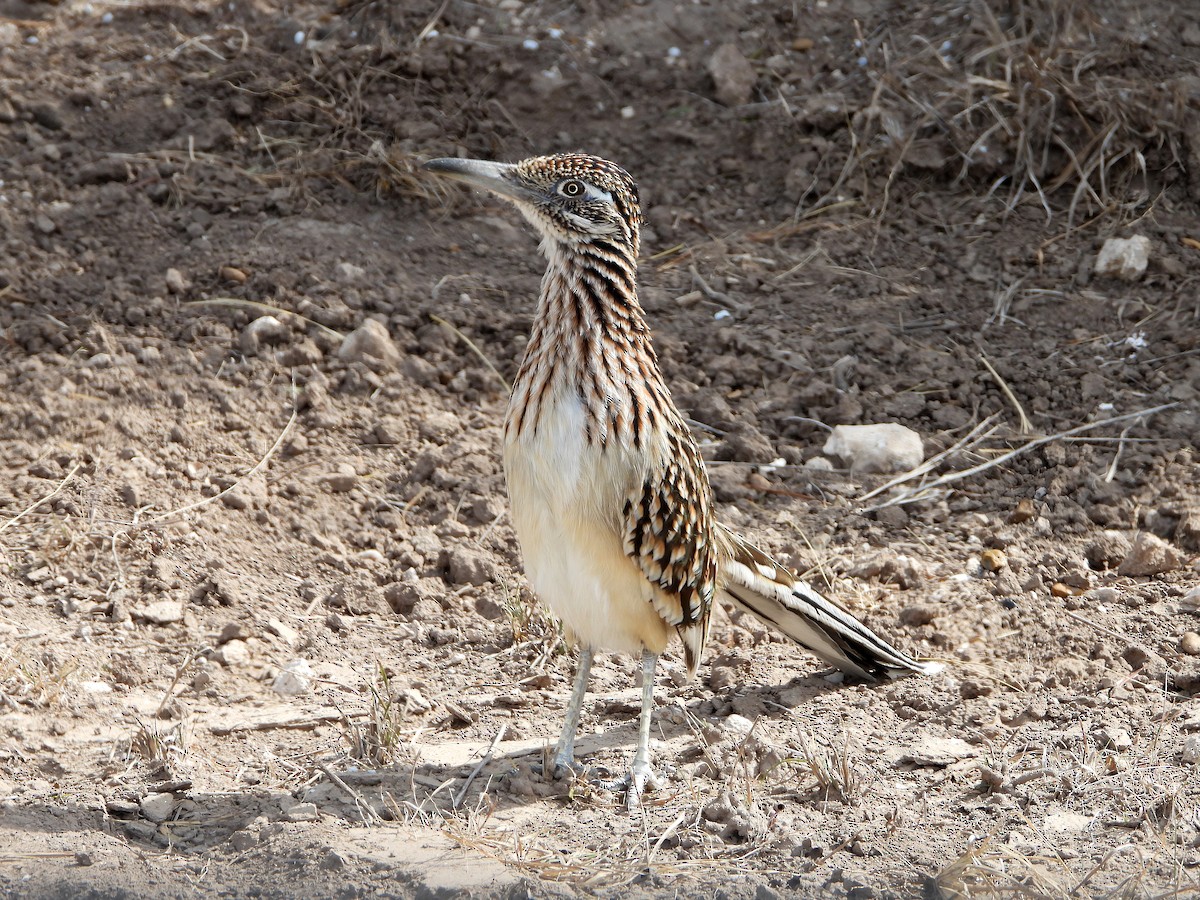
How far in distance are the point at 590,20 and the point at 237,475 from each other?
4.05 metres

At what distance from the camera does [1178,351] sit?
703 centimetres

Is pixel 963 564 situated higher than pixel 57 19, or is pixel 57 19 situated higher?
pixel 57 19

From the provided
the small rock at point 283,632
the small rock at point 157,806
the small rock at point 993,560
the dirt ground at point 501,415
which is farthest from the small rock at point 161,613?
the small rock at point 993,560

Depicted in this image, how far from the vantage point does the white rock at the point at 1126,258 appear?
24.3 ft

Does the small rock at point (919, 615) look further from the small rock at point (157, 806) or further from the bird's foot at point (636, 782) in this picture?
the small rock at point (157, 806)

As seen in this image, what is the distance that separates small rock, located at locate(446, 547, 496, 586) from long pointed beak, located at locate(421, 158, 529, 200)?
1.70 metres

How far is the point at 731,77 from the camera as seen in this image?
8383 mm

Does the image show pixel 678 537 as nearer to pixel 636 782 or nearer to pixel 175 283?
pixel 636 782

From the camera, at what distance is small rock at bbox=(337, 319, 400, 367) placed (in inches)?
267

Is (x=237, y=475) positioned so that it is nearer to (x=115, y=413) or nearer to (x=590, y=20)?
(x=115, y=413)

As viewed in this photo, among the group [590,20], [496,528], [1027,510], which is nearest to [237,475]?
[496,528]

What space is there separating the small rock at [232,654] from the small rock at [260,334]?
187 centimetres

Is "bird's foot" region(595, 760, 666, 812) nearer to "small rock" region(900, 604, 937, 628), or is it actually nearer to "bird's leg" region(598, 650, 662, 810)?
"bird's leg" region(598, 650, 662, 810)

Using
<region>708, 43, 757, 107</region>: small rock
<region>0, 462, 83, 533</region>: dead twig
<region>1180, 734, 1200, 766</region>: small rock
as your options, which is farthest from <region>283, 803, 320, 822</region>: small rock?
<region>708, 43, 757, 107</region>: small rock
